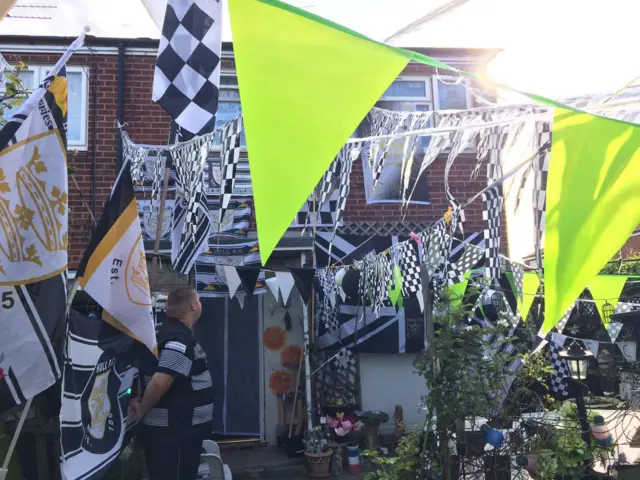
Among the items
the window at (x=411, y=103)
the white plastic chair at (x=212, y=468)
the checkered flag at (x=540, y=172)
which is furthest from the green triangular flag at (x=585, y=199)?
the window at (x=411, y=103)

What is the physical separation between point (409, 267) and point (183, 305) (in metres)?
3.28

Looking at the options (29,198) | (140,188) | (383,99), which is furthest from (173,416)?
(383,99)

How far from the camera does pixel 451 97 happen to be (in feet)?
29.4

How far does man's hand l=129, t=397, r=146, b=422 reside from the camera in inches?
132

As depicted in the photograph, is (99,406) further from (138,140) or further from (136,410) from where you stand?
(138,140)

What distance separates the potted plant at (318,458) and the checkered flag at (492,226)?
3.15m

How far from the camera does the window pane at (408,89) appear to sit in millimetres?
8844

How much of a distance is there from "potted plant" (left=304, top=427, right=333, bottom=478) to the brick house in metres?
1.24

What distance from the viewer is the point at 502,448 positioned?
437 cm

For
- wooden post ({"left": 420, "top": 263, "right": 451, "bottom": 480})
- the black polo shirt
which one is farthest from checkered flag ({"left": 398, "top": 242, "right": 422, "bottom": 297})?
the black polo shirt

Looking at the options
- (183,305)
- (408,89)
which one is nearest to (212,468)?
(183,305)

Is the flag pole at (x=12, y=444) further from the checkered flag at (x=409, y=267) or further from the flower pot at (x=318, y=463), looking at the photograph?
the flower pot at (x=318, y=463)

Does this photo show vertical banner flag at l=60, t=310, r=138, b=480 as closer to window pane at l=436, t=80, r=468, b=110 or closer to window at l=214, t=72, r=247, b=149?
window at l=214, t=72, r=247, b=149

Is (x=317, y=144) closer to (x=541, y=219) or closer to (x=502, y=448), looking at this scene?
(x=541, y=219)
